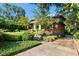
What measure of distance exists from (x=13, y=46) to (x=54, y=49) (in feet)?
1.98

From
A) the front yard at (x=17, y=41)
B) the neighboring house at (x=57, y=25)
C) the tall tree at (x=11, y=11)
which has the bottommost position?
the front yard at (x=17, y=41)

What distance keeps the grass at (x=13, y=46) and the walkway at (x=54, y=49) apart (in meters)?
0.07

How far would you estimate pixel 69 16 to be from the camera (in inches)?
119

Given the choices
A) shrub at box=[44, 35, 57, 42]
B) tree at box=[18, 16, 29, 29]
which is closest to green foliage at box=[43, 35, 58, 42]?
shrub at box=[44, 35, 57, 42]

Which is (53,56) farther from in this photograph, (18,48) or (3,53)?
(3,53)

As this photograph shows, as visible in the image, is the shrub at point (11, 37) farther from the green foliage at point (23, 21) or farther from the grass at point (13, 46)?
the green foliage at point (23, 21)

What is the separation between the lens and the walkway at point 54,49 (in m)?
2.92

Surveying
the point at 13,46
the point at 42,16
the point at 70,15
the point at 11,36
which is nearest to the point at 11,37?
the point at 11,36

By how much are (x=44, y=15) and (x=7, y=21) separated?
1.82 feet

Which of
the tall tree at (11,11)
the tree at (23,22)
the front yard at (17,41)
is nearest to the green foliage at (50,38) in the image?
the front yard at (17,41)

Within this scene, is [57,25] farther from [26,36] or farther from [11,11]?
[11,11]

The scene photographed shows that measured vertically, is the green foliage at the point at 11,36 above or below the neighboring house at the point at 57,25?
below

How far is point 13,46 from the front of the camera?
2957mm

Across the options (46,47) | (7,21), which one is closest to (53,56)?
(46,47)
